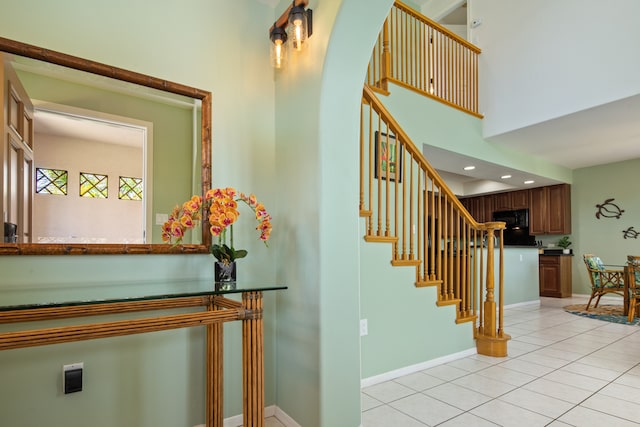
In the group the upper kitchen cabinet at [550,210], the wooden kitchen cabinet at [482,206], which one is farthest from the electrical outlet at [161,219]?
the wooden kitchen cabinet at [482,206]

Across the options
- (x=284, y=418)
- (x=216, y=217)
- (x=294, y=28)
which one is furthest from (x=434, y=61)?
(x=284, y=418)

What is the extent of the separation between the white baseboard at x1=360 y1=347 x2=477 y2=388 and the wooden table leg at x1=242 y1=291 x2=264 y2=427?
4.11 feet

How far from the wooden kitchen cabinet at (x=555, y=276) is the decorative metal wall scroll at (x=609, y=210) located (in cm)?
102

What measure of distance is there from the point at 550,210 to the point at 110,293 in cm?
843

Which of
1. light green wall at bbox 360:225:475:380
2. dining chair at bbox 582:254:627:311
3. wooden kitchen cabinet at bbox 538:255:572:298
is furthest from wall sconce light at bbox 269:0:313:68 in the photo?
wooden kitchen cabinet at bbox 538:255:572:298

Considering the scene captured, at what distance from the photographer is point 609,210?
689cm

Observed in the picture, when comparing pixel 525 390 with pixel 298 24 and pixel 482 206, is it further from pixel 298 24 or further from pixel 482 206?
pixel 482 206

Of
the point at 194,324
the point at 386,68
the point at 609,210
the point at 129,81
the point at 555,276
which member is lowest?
the point at 555,276

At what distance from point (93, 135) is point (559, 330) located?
5139 millimetres

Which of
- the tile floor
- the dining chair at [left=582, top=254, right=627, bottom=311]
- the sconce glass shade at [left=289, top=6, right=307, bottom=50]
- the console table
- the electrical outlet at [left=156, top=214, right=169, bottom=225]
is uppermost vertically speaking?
the sconce glass shade at [left=289, top=6, right=307, bottom=50]

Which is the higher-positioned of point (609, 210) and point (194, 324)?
point (609, 210)

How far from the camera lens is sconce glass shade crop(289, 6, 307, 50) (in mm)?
1833

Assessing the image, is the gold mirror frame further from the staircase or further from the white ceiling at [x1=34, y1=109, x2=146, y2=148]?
the staircase

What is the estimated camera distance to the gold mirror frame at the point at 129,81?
1.54 meters
